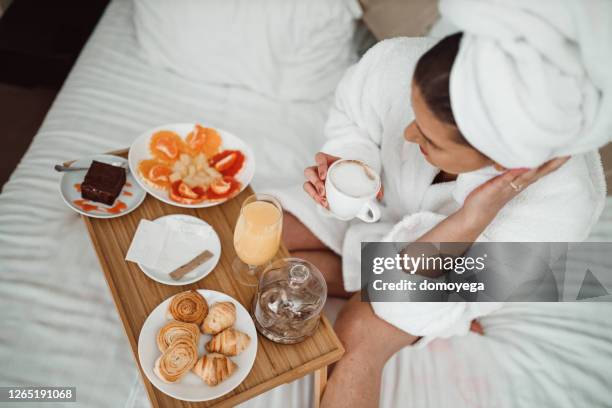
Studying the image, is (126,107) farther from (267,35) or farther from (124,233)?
(124,233)

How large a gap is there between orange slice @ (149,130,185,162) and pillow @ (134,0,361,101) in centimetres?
48

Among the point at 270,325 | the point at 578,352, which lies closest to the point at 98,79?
the point at 270,325

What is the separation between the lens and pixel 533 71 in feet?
2.02

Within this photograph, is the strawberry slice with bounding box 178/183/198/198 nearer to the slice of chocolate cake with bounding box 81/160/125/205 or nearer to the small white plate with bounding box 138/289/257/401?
the slice of chocolate cake with bounding box 81/160/125/205

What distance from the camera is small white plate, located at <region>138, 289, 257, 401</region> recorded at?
82 centimetres

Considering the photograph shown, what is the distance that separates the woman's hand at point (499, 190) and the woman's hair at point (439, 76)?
0.16 metres

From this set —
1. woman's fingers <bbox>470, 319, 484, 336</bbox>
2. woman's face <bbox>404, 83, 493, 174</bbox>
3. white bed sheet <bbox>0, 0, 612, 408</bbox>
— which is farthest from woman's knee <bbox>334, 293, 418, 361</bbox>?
woman's face <bbox>404, 83, 493, 174</bbox>

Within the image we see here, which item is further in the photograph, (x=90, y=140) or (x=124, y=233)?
(x=90, y=140)

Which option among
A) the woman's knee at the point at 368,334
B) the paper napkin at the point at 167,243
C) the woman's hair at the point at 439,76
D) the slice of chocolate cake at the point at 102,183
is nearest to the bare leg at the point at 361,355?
the woman's knee at the point at 368,334

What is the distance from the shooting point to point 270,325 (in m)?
0.92

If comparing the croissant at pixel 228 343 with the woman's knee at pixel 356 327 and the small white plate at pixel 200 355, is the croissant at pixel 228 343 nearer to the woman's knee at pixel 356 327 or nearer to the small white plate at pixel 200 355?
the small white plate at pixel 200 355

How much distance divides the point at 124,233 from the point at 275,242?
360mm

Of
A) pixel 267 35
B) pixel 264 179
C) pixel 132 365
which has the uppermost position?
pixel 267 35

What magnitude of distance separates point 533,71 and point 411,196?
55 centimetres
